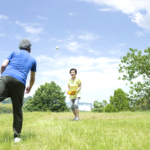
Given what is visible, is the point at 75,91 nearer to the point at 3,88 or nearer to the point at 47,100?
the point at 3,88

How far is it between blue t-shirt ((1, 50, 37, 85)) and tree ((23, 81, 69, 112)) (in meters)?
33.9

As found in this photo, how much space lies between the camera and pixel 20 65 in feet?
12.6

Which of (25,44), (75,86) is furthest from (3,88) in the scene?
(75,86)

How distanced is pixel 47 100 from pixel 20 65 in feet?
117

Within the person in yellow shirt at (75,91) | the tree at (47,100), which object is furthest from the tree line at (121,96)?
the person in yellow shirt at (75,91)

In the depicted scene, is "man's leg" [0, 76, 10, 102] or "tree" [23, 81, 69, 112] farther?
"tree" [23, 81, 69, 112]

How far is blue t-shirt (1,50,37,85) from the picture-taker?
370 centimetres

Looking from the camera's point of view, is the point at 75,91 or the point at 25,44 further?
the point at 75,91

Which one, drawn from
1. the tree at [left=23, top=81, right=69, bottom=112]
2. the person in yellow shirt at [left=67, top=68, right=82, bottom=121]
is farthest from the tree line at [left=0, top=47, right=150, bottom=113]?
the person in yellow shirt at [left=67, top=68, right=82, bottom=121]

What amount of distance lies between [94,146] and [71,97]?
436 cm

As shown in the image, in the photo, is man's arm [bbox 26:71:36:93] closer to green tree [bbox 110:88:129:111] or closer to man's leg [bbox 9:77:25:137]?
man's leg [bbox 9:77:25:137]

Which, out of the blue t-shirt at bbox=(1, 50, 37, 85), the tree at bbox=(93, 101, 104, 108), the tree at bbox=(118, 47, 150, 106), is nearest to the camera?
the blue t-shirt at bbox=(1, 50, 37, 85)

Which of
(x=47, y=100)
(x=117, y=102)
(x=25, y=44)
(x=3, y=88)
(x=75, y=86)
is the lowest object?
(x=117, y=102)

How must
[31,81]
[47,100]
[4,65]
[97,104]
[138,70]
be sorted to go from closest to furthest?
[4,65] < [31,81] < [138,70] < [47,100] < [97,104]
